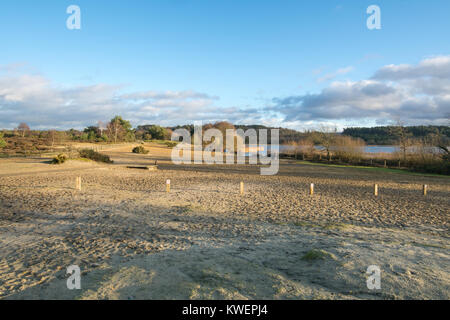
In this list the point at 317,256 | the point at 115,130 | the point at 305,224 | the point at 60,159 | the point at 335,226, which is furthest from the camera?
the point at 115,130

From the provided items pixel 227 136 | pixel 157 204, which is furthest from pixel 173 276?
pixel 227 136

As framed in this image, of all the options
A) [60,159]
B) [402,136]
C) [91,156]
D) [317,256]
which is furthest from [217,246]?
[402,136]

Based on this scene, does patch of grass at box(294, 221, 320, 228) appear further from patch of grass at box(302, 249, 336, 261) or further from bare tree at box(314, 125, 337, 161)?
bare tree at box(314, 125, 337, 161)

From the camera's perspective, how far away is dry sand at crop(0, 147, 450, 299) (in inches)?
173

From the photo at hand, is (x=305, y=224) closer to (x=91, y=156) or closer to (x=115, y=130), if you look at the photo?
(x=91, y=156)

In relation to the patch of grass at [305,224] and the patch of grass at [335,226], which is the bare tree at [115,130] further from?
the patch of grass at [335,226]

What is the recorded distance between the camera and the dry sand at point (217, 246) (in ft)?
14.4

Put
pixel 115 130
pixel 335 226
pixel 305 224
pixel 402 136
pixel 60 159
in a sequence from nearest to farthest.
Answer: pixel 335 226 → pixel 305 224 → pixel 60 159 → pixel 402 136 → pixel 115 130

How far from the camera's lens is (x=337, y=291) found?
171 inches

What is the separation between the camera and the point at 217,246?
21.4 feet

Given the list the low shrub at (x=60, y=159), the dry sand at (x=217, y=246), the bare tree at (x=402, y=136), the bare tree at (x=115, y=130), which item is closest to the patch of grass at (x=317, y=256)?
the dry sand at (x=217, y=246)

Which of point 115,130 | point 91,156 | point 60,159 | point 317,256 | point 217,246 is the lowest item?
point 217,246
